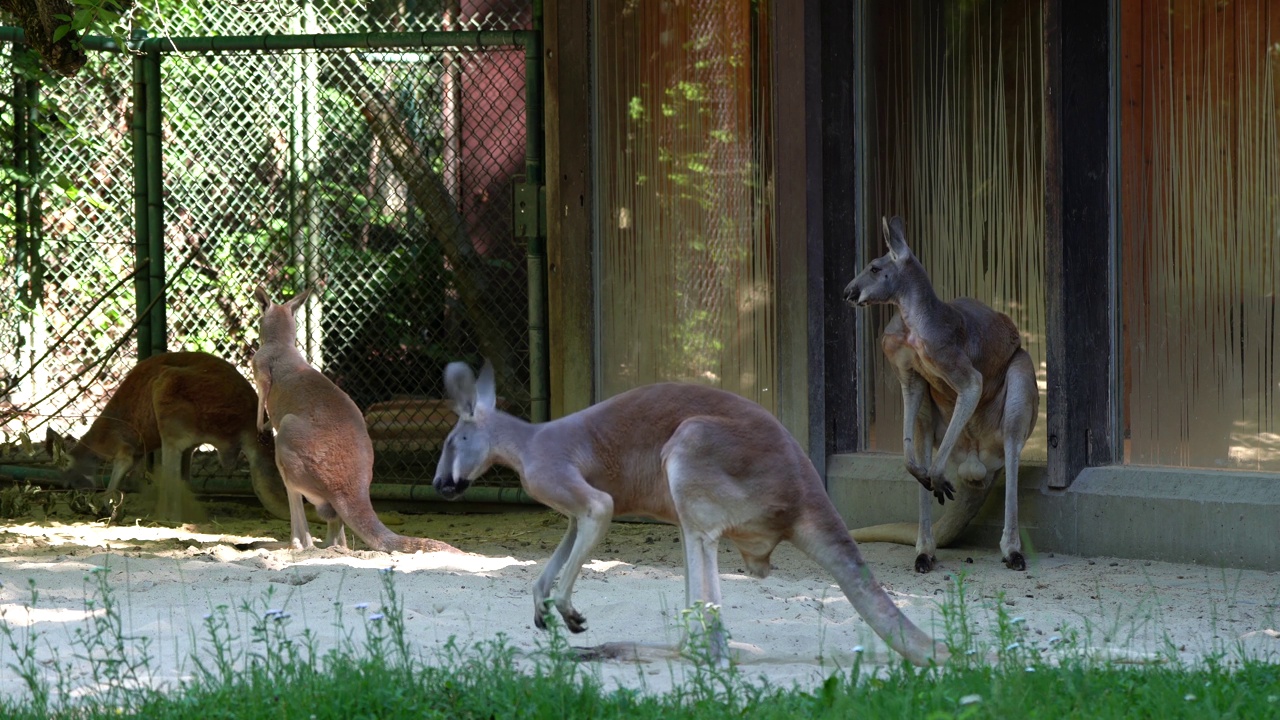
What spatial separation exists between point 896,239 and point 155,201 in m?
4.32

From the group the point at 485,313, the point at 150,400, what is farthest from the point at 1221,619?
the point at 150,400

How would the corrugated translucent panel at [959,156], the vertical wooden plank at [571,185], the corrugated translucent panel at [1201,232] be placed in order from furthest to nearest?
the vertical wooden plank at [571,185], the corrugated translucent panel at [959,156], the corrugated translucent panel at [1201,232]

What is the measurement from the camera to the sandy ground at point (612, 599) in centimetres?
415

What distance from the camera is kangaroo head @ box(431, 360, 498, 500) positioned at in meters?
4.30

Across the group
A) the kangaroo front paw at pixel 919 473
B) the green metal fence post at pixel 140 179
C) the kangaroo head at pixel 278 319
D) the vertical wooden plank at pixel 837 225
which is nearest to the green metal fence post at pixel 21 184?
the green metal fence post at pixel 140 179

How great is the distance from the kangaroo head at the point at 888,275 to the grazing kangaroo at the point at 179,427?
3314mm

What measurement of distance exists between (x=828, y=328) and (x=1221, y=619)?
259cm

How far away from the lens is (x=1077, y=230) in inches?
241

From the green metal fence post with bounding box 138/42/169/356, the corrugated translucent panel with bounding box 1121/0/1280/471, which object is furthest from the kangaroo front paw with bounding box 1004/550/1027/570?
the green metal fence post with bounding box 138/42/169/356

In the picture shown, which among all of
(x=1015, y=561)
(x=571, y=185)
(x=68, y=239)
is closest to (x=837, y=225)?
(x=571, y=185)

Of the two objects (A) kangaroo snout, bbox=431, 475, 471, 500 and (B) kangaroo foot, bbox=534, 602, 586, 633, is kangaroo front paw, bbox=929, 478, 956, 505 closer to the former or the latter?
(B) kangaroo foot, bbox=534, 602, 586, 633

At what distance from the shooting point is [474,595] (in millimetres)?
5203

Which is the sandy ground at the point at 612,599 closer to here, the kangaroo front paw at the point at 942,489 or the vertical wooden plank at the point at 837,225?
the kangaroo front paw at the point at 942,489

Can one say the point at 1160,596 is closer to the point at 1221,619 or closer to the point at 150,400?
the point at 1221,619
